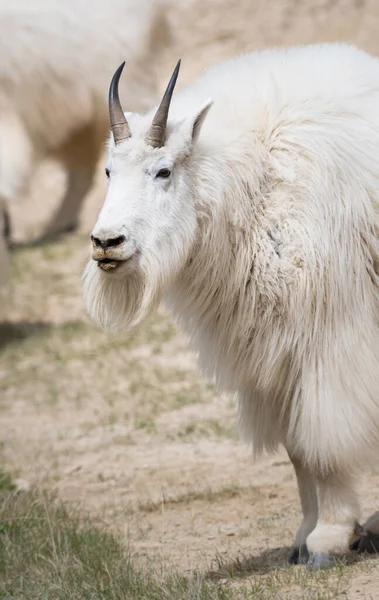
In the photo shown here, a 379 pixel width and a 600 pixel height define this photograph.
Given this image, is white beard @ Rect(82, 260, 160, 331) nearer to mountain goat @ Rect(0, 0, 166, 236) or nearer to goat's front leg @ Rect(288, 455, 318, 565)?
goat's front leg @ Rect(288, 455, 318, 565)

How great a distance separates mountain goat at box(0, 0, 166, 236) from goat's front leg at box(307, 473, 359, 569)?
6288 mm

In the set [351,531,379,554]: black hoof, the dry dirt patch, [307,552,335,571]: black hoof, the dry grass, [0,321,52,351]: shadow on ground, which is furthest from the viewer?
[0,321,52,351]: shadow on ground

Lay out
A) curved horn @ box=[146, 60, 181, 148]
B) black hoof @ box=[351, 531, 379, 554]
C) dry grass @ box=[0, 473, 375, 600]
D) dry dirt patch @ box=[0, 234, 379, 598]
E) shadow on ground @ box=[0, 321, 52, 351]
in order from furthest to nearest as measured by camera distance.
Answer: shadow on ground @ box=[0, 321, 52, 351]
dry dirt patch @ box=[0, 234, 379, 598]
black hoof @ box=[351, 531, 379, 554]
curved horn @ box=[146, 60, 181, 148]
dry grass @ box=[0, 473, 375, 600]

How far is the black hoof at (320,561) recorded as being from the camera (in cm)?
398

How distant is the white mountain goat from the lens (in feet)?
12.8

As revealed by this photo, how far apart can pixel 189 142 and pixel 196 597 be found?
1602 mm

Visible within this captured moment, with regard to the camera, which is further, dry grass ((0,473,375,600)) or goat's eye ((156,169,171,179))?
goat's eye ((156,169,171,179))

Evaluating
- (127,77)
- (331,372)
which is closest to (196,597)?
(331,372)

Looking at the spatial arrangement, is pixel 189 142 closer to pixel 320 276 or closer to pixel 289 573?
pixel 320 276

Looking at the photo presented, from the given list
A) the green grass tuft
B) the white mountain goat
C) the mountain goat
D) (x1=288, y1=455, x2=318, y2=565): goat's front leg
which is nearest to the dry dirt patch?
(x1=288, y1=455, x2=318, y2=565): goat's front leg

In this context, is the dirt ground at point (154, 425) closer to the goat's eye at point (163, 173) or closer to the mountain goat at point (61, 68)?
the mountain goat at point (61, 68)

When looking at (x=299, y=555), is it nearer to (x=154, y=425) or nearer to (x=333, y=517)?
(x=333, y=517)

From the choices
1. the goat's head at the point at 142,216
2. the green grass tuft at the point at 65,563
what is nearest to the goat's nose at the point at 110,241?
the goat's head at the point at 142,216

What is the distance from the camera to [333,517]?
4.10 meters
